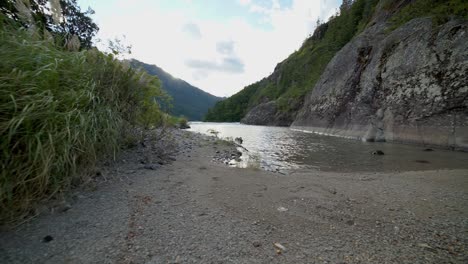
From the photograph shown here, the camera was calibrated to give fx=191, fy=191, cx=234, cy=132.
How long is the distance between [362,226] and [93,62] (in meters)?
5.08

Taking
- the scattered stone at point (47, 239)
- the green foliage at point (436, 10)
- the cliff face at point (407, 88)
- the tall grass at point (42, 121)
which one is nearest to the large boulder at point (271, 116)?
the cliff face at point (407, 88)

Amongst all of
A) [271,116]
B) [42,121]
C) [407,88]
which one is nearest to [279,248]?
[42,121]

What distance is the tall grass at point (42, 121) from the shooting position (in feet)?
6.30

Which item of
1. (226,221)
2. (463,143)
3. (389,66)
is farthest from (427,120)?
(226,221)

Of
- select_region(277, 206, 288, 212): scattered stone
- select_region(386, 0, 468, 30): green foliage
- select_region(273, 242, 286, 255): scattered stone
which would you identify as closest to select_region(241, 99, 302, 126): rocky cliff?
select_region(386, 0, 468, 30): green foliage

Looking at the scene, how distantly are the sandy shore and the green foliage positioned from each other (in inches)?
641

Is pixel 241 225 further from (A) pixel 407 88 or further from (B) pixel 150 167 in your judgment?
(A) pixel 407 88

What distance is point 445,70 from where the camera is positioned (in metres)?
11.1

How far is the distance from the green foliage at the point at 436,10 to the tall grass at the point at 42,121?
19.5 metres

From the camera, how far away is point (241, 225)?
7.13ft

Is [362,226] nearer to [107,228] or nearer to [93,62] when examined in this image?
[107,228]

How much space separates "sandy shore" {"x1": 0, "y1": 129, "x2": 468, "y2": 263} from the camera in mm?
1625

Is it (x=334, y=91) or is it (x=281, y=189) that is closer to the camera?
(x=281, y=189)

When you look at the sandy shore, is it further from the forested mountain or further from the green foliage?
the forested mountain
